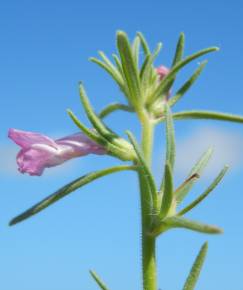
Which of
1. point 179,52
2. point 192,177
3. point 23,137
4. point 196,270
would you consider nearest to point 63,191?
point 23,137

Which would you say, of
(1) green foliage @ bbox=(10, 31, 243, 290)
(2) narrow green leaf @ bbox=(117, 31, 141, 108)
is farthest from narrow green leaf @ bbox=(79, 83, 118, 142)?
(2) narrow green leaf @ bbox=(117, 31, 141, 108)

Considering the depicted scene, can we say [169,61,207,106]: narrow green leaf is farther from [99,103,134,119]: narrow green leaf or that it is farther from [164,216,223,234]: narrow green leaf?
[164,216,223,234]: narrow green leaf

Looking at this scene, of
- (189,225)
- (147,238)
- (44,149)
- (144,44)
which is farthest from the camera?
(144,44)

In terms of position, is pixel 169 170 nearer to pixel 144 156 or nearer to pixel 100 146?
pixel 144 156

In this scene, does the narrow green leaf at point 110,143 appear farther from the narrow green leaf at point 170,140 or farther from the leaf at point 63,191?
the narrow green leaf at point 170,140

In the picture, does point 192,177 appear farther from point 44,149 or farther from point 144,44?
point 144,44

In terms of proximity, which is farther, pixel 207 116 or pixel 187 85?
pixel 187 85

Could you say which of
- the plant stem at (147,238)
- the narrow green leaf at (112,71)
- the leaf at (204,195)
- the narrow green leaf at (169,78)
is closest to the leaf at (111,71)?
the narrow green leaf at (112,71)
